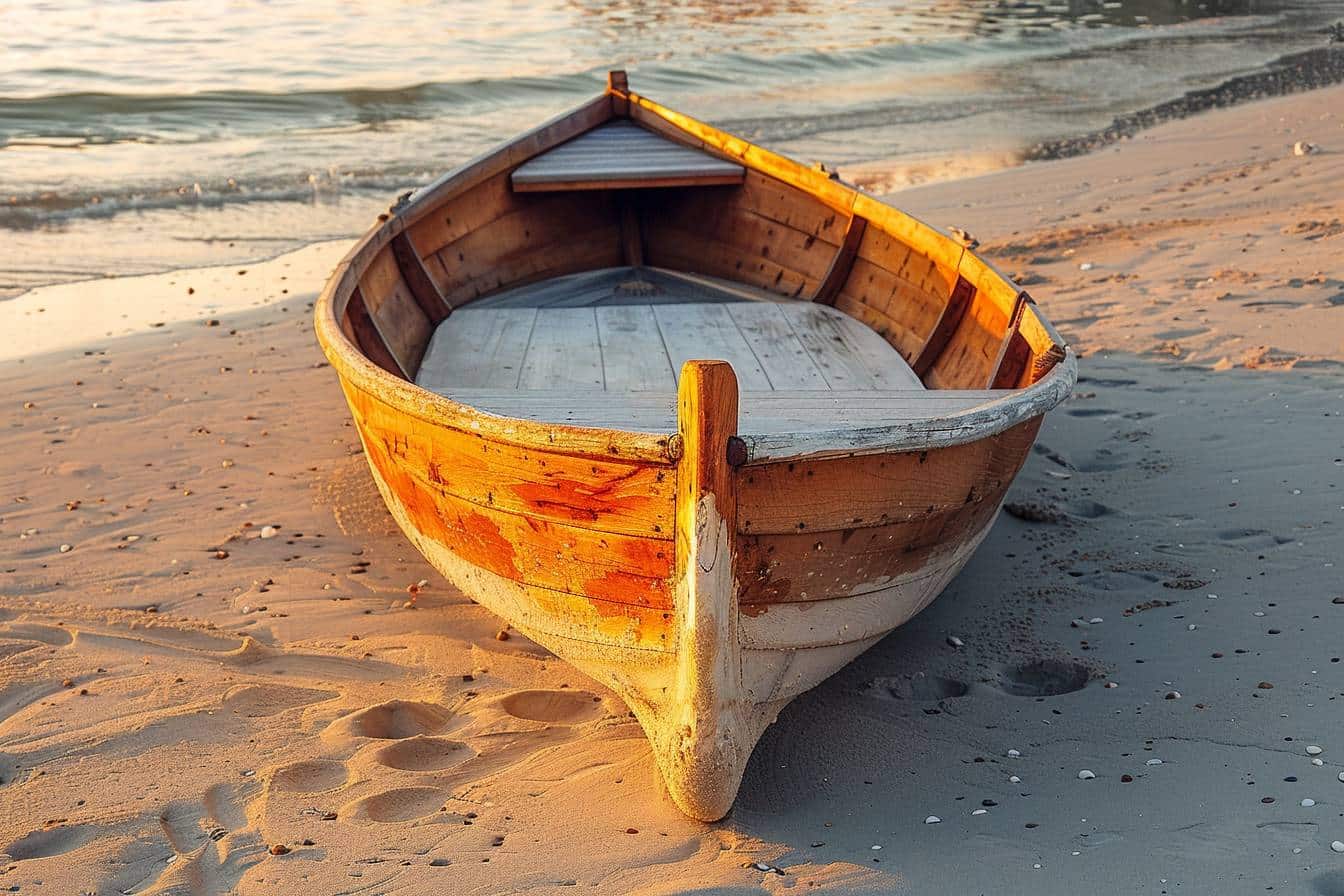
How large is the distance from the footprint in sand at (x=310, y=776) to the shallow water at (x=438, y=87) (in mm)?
6078

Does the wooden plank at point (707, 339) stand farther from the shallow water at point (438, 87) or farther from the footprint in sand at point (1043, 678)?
the shallow water at point (438, 87)

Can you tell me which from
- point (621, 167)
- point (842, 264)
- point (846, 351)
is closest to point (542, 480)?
point (846, 351)

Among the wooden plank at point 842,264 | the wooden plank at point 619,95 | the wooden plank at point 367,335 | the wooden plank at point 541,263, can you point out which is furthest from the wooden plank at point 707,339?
the wooden plank at point 619,95

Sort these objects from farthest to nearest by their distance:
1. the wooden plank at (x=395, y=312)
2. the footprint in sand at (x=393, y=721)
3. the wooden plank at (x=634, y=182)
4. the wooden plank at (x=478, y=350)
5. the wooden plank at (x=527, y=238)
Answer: the wooden plank at (x=634, y=182) < the wooden plank at (x=527, y=238) < the wooden plank at (x=395, y=312) < the wooden plank at (x=478, y=350) < the footprint in sand at (x=393, y=721)

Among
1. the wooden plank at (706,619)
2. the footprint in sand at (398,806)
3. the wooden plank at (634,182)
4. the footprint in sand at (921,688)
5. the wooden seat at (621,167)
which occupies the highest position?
the wooden seat at (621,167)

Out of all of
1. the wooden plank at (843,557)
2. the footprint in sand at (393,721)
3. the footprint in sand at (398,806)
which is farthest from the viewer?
the footprint in sand at (393,721)

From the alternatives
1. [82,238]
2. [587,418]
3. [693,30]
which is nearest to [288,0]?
[693,30]

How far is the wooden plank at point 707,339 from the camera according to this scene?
15.6 ft

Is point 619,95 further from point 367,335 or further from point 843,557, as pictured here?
point 843,557

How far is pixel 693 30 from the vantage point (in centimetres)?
2195

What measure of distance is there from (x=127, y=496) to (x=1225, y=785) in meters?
4.28

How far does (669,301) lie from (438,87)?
11.9m

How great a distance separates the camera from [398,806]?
10.6 ft

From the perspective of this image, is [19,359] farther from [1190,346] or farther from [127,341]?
[1190,346]
